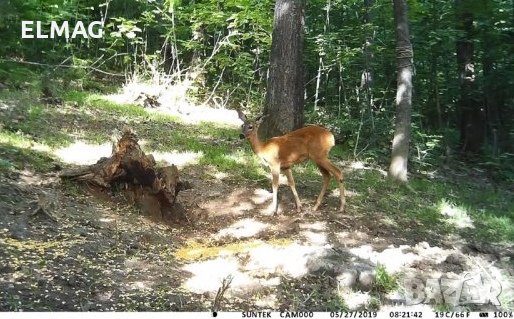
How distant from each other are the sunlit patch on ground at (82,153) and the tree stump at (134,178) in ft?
3.67

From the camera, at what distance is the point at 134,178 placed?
5820mm

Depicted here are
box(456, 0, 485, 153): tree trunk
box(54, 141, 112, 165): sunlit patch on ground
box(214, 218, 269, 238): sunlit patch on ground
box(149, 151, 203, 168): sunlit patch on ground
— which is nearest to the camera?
box(214, 218, 269, 238): sunlit patch on ground

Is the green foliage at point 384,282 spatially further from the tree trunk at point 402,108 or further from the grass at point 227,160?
the tree trunk at point 402,108

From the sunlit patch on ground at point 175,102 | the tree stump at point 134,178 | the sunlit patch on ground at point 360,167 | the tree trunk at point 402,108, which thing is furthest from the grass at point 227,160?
the sunlit patch on ground at point 175,102

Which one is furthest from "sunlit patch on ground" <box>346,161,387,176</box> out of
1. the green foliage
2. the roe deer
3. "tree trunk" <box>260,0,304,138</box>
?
the green foliage

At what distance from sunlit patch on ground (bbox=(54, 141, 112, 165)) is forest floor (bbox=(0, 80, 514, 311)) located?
1.0 inches

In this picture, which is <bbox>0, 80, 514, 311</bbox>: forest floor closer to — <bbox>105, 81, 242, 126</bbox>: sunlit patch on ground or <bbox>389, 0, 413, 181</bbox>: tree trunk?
<bbox>389, 0, 413, 181</bbox>: tree trunk

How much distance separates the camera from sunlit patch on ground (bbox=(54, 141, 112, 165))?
6.82 m

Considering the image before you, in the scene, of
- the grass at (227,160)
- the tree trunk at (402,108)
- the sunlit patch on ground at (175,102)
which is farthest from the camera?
the sunlit patch on ground at (175,102)

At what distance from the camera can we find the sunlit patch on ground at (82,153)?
6.82 metres

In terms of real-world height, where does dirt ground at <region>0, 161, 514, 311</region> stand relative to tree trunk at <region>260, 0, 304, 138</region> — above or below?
below

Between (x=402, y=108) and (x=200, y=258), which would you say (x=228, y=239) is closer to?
(x=200, y=258)

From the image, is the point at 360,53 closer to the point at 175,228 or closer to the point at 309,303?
the point at 175,228

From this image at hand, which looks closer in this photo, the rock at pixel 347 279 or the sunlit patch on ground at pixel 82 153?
the rock at pixel 347 279
